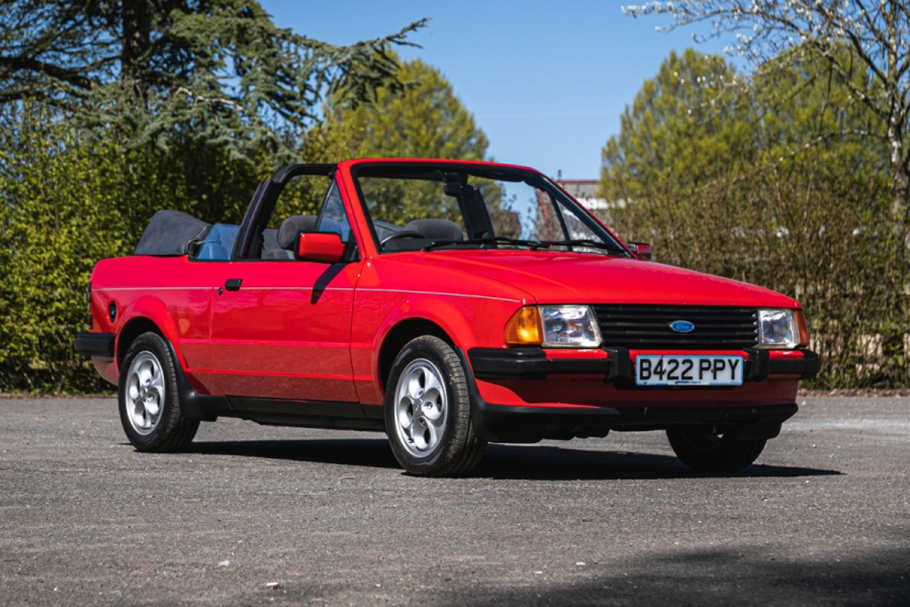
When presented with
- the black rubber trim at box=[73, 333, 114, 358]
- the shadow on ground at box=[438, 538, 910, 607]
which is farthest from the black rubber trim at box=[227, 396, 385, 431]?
the shadow on ground at box=[438, 538, 910, 607]

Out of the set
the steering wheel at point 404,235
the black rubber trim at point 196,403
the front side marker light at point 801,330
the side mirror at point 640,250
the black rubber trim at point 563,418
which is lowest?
the black rubber trim at point 196,403

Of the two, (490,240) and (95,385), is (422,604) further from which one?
(95,385)

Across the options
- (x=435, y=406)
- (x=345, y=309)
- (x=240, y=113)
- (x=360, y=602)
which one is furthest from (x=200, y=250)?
(x=240, y=113)

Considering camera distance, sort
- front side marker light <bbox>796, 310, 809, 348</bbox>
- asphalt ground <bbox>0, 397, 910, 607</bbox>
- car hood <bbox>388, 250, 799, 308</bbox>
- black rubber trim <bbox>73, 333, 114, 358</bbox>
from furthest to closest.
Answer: black rubber trim <bbox>73, 333, 114, 358</bbox>, front side marker light <bbox>796, 310, 809, 348</bbox>, car hood <bbox>388, 250, 799, 308</bbox>, asphalt ground <bbox>0, 397, 910, 607</bbox>

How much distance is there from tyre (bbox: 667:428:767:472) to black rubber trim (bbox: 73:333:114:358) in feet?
12.9

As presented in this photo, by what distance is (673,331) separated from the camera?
7.16 meters

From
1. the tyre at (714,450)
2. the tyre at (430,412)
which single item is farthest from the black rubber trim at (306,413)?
the tyre at (714,450)

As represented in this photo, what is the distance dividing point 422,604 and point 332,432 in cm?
798

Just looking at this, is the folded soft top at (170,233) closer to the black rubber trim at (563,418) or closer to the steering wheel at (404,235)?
the steering wheel at (404,235)

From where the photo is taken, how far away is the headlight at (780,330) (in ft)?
24.8

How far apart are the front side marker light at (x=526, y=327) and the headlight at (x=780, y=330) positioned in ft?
4.42

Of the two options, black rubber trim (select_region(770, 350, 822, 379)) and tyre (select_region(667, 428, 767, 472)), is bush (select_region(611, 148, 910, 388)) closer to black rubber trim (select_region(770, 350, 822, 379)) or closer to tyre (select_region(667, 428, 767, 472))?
tyre (select_region(667, 428, 767, 472))

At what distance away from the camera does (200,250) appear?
9.53 m

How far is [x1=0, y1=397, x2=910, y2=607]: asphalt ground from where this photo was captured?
4383 mm
